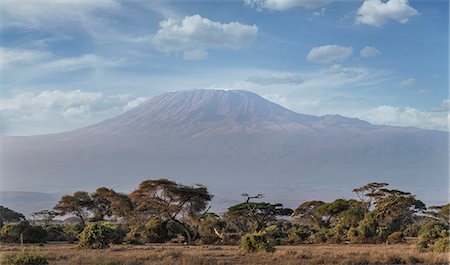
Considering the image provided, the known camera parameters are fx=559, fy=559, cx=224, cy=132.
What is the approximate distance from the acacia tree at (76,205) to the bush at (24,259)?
24759mm

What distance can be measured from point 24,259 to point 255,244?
859 centimetres

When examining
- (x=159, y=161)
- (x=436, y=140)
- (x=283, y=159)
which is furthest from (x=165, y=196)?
(x=436, y=140)

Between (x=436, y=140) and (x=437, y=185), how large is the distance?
52627mm

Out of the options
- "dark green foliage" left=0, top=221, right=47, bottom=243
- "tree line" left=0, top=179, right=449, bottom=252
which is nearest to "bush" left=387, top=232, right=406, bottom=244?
"tree line" left=0, top=179, right=449, bottom=252

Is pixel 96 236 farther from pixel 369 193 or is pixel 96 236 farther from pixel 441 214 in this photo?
pixel 441 214

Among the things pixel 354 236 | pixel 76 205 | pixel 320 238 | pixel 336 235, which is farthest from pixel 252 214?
pixel 76 205

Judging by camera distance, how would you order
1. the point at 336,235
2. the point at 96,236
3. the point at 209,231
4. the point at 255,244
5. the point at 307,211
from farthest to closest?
the point at 307,211 < the point at 336,235 < the point at 209,231 < the point at 96,236 < the point at 255,244

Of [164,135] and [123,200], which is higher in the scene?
[164,135]

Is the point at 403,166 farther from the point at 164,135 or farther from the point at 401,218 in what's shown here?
the point at 401,218

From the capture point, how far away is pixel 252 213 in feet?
125

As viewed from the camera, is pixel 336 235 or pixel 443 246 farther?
pixel 336 235

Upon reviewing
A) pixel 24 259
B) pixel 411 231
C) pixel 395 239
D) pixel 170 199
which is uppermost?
pixel 170 199

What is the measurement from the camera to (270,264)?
16.8m

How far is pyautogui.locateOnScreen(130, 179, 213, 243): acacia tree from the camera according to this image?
3246cm
